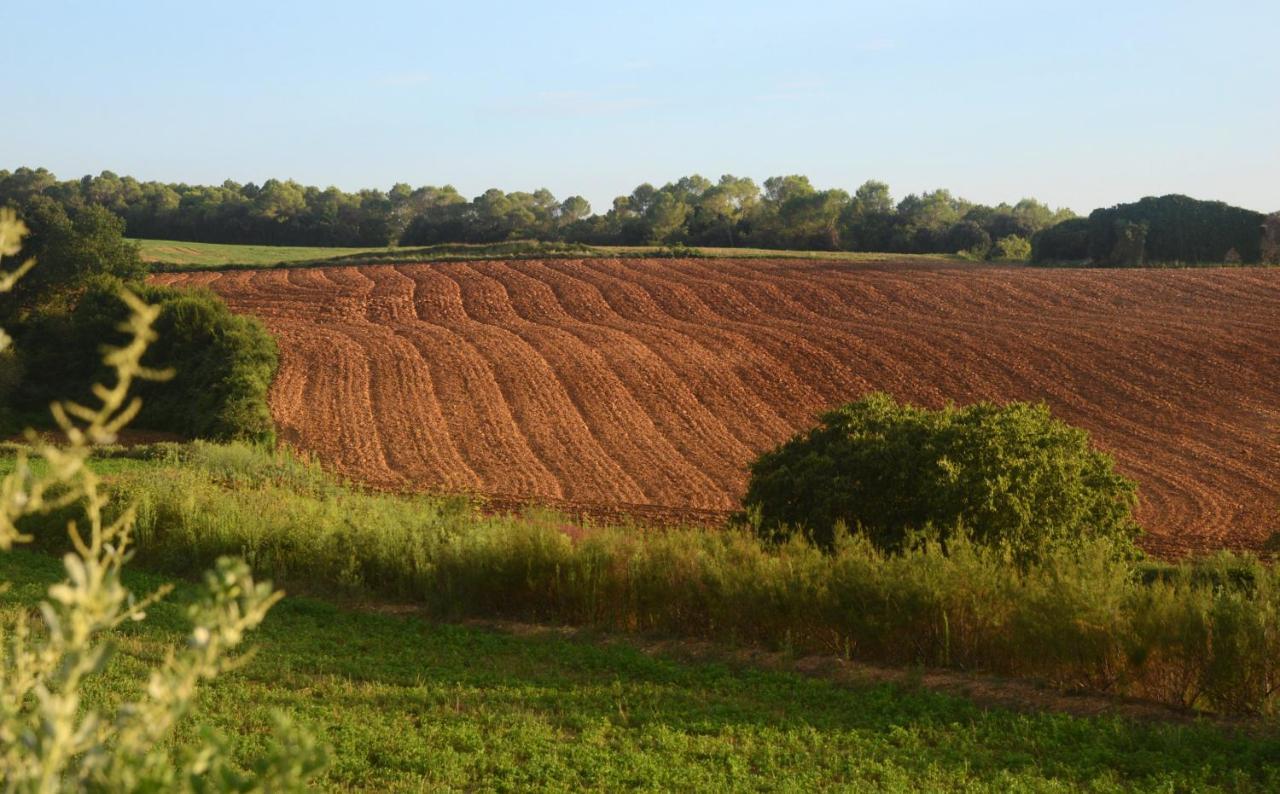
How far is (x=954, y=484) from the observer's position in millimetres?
14438

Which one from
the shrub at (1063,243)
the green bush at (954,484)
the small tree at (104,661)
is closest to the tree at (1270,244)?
the shrub at (1063,243)

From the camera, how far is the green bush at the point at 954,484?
14359 millimetres

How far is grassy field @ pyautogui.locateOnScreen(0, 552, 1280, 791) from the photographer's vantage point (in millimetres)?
8469

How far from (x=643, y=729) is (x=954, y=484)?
21.1 ft

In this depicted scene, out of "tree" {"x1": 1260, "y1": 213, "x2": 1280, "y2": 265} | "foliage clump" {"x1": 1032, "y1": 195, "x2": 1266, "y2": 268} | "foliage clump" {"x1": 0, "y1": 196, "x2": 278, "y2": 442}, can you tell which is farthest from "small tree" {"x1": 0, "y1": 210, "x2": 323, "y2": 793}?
"tree" {"x1": 1260, "y1": 213, "x2": 1280, "y2": 265}

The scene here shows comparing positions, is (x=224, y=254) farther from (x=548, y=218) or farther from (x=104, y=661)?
(x=104, y=661)

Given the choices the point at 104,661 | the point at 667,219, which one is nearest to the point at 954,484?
the point at 104,661

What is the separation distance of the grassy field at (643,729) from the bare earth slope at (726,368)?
12742 mm

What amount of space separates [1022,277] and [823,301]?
9.99m

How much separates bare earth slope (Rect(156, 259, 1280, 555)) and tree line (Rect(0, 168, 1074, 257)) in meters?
31.5

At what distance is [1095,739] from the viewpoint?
935 centimetres

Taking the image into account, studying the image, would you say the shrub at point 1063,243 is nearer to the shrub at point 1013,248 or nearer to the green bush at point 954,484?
the shrub at point 1013,248

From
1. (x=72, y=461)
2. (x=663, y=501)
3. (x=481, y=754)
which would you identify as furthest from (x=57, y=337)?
(x=72, y=461)

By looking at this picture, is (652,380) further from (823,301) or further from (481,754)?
(481,754)
